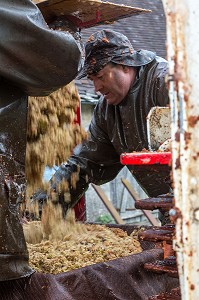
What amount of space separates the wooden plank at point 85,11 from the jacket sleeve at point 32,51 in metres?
0.58

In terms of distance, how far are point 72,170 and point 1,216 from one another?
8.00 feet

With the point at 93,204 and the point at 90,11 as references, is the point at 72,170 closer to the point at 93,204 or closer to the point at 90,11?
the point at 90,11

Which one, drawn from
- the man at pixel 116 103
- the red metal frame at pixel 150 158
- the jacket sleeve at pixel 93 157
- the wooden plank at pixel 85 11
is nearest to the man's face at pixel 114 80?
the man at pixel 116 103

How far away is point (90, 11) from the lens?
3.08 metres

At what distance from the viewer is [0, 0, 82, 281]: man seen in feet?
7.47

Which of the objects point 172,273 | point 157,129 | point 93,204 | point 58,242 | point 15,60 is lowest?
point 93,204

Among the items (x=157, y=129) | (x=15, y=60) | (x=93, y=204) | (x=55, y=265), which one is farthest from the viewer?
(x=93, y=204)

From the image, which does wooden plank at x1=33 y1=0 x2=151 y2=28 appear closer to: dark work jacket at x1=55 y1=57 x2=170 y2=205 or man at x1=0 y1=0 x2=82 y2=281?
man at x1=0 y1=0 x2=82 y2=281

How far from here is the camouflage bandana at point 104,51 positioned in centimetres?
412

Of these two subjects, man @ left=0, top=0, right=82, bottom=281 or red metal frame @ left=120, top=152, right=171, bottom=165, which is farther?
man @ left=0, top=0, right=82, bottom=281

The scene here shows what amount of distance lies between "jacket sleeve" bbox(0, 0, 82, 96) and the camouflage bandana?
1.64 m

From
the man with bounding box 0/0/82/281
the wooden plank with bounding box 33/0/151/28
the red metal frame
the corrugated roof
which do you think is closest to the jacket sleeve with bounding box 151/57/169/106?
the wooden plank with bounding box 33/0/151/28

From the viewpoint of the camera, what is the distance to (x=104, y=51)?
4168mm

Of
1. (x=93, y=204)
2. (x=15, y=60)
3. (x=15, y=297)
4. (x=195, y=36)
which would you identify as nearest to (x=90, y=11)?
(x=15, y=60)
